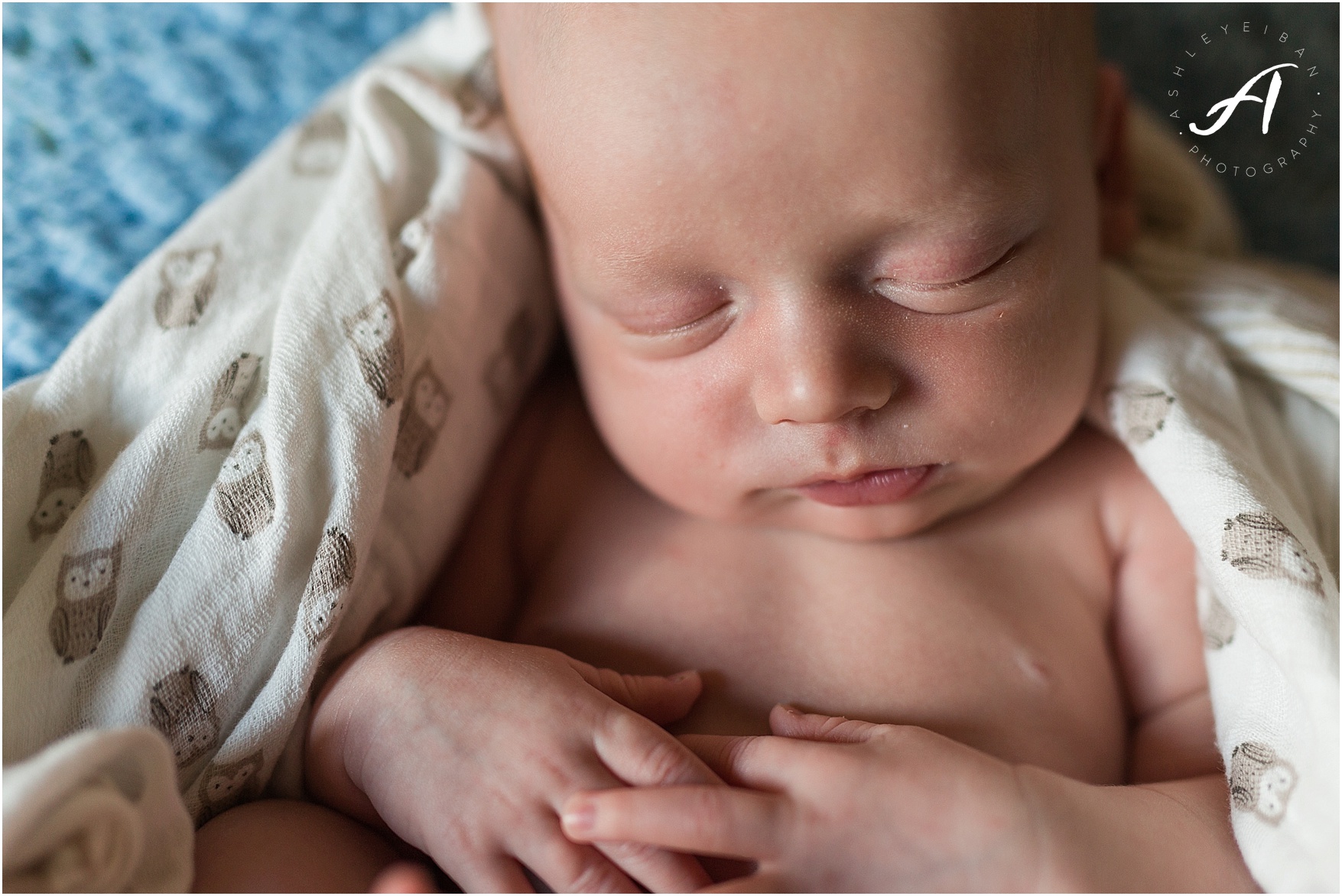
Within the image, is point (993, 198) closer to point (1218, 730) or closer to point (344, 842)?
point (1218, 730)

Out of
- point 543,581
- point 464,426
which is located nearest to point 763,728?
point 543,581

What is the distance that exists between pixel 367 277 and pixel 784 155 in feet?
1.33

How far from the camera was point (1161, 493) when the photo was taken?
0.98 meters

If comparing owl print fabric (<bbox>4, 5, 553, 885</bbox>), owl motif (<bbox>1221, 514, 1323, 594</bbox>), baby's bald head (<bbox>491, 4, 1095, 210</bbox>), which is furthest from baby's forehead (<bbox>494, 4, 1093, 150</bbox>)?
owl motif (<bbox>1221, 514, 1323, 594</bbox>)

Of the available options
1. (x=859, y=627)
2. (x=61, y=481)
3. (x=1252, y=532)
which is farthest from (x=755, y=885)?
(x=61, y=481)

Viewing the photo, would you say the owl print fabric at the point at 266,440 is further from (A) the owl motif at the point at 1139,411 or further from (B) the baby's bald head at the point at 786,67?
(A) the owl motif at the point at 1139,411

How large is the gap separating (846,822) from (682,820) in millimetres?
115

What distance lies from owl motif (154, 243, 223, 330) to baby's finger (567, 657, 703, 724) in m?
0.45

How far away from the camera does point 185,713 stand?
0.82m

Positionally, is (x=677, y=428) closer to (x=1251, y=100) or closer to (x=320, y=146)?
(x=320, y=146)

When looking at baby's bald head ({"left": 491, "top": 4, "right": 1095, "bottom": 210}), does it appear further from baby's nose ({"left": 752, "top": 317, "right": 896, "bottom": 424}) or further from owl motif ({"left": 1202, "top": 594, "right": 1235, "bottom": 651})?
owl motif ({"left": 1202, "top": 594, "right": 1235, "bottom": 651})

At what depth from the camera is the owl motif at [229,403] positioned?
2.94 feet

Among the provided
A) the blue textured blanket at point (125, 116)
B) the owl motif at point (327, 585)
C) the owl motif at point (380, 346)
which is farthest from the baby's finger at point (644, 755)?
the blue textured blanket at point (125, 116)

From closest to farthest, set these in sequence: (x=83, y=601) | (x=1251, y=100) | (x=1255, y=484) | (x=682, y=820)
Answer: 1. (x=682, y=820)
2. (x=83, y=601)
3. (x=1255, y=484)
4. (x=1251, y=100)
